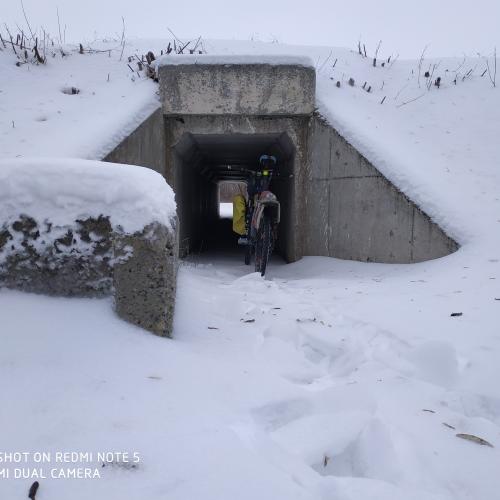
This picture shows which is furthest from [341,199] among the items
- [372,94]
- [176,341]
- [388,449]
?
[388,449]

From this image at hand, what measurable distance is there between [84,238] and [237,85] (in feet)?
15.6

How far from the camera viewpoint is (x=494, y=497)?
1.36 meters

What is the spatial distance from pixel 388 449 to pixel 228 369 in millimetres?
881

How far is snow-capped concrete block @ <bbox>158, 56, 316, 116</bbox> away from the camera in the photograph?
6.29 metres

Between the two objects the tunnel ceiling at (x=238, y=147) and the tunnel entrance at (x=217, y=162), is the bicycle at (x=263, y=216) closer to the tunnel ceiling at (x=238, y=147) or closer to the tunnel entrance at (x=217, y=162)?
the tunnel entrance at (x=217, y=162)

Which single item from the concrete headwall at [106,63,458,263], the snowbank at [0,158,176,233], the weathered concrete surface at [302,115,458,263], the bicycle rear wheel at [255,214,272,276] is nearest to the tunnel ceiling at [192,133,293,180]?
the concrete headwall at [106,63,458,263]

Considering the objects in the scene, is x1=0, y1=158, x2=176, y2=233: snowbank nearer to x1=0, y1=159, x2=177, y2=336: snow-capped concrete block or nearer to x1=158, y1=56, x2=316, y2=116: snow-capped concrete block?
x1=0, y1=159, x2=177, y2=336: snow-capped concrete block

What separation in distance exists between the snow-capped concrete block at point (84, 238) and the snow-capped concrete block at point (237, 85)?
4.45 m

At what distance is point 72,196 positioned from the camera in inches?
89.7

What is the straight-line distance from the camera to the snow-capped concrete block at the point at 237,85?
629 centimetres

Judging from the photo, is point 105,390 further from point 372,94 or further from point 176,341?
point 372,94

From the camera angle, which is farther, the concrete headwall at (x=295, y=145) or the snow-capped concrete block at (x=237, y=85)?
the snow-capped concrete block at (x=237, y=85)

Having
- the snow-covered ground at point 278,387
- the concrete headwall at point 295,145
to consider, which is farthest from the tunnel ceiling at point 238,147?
the snow-covered ground at point 278,387

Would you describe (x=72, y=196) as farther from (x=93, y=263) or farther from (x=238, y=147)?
(x=238, y=147)
